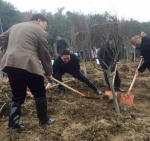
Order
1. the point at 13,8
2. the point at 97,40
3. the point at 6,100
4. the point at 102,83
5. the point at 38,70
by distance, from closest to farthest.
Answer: the point at 38,70, the point at 97,40, the point at 6,100, the point at 102,83, the point at 13,8

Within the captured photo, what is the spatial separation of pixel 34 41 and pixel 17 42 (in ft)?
0.72

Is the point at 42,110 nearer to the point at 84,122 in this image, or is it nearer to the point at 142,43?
the point at 84,122

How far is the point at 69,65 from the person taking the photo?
4844 millimetres

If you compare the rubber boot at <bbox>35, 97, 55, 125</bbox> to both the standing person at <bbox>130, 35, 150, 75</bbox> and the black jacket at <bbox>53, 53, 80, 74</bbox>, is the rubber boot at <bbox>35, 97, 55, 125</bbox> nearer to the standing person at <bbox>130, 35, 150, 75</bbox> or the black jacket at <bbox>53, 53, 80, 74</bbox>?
the black jacket at <bbox>53, 53, 80, 74</bbox>

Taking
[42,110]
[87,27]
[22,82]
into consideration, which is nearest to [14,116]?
[42,110]

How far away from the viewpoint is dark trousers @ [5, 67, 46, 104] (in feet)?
8.42

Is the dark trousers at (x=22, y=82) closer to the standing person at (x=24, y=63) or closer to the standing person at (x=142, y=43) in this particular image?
the standing person at (x=24, y=63)

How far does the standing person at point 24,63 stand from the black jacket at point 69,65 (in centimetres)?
201

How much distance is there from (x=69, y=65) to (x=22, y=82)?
230cm

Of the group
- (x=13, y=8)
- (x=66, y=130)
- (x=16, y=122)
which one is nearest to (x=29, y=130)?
(x=16, y=122)

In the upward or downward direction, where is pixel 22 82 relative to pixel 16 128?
upward

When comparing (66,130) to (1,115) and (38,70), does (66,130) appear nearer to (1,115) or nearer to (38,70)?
(38,70)

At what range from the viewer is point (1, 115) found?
3.43m

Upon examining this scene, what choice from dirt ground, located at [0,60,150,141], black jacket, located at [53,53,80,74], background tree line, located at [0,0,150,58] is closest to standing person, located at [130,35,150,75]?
background tree line, located at [0,0,150,58]
